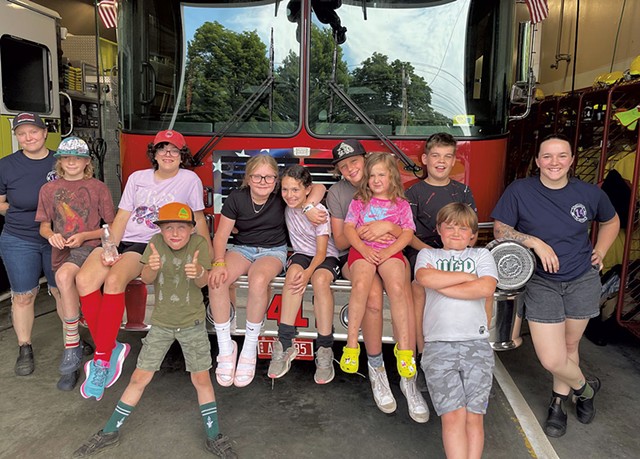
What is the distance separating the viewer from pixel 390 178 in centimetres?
302

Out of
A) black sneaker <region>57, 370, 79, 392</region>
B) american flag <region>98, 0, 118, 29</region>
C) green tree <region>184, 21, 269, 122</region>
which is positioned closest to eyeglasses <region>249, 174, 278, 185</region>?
green tree <region>184, 21, 269, 122</region>

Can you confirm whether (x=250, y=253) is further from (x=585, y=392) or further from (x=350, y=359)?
(x=585, y=392)

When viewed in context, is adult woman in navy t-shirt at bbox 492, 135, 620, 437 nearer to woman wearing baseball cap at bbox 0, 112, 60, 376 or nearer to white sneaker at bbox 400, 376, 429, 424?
white sneaker at bbox 400, 376, 429, 424

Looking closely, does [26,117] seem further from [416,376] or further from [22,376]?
[416,376]

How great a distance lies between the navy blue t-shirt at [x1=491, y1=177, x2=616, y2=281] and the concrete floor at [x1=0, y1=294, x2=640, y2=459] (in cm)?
89

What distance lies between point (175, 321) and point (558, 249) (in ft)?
6.49

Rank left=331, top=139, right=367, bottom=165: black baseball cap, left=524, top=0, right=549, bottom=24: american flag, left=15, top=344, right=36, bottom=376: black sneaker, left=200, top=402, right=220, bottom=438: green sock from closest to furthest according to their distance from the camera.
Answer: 1. left=200, top=402, right=220, bottom=438: green sock
2. left=331, top=139, right=367, bottom=165: black baseball cap
3. left=15, top=344, right=36, bottom=376: black sneaker
4. left=524, top=0, right=549, bottom=24: american flag

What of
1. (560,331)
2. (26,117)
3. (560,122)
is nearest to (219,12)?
(26,117)

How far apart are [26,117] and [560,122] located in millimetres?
4855

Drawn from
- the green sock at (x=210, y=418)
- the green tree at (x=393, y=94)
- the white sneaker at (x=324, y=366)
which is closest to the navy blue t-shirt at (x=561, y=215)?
the green tree at (x=393, y=94)

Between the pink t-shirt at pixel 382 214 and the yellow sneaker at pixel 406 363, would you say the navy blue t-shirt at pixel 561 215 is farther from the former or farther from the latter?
the yellow sneaker at pixel 406 363

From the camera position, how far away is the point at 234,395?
3352 mm

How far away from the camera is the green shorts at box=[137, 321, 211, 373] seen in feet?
8.71

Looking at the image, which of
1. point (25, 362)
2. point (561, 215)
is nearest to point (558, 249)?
point (561, 215)
